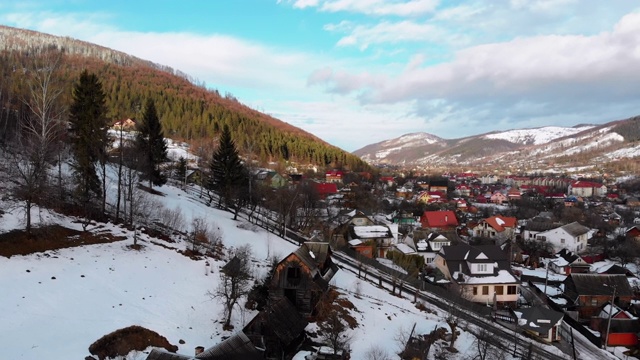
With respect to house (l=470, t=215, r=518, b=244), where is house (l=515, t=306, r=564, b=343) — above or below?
below

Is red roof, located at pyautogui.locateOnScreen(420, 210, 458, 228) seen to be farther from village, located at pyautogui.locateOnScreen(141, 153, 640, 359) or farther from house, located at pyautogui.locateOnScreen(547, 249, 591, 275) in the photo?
house, located at pyautogui.locateOnScreen(547, 249, 591, 275)

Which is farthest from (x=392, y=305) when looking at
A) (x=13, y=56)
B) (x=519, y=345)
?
(x=13, y=56)

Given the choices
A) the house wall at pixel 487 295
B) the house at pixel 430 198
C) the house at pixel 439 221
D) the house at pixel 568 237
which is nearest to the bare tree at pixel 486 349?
the house wall at pixel 487 295

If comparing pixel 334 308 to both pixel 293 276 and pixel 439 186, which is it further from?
pixel 439 186

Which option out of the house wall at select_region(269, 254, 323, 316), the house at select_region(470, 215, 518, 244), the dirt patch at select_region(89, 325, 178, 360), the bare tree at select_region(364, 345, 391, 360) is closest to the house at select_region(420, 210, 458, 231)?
the house at select_region(470, 215, 518, 244)

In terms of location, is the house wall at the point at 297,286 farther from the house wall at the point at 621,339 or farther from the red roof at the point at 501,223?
the red roof at the point at 501,223

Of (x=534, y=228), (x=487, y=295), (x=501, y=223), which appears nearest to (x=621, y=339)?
(x=487, y=295)
